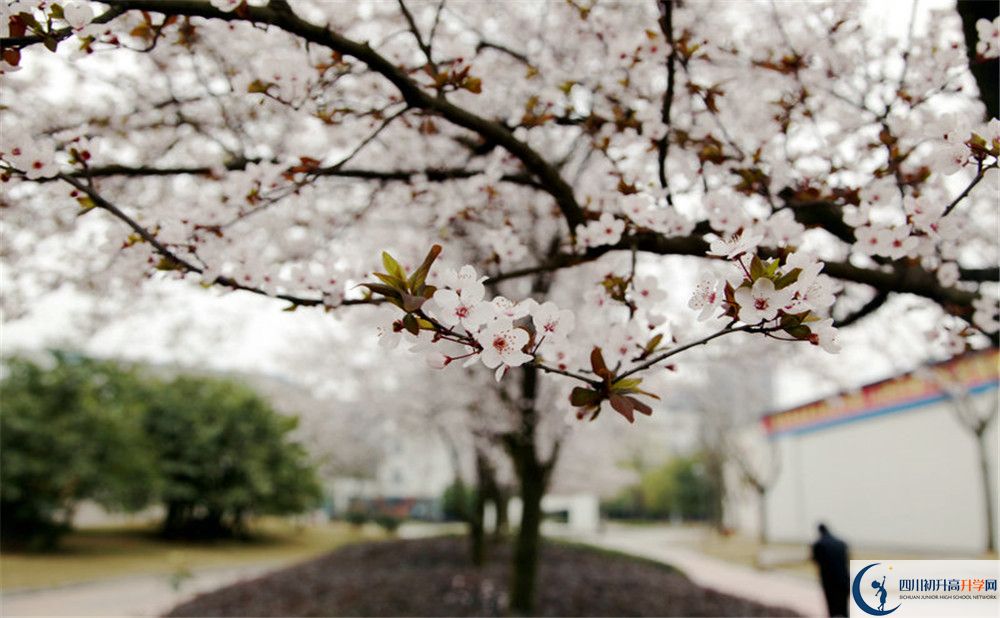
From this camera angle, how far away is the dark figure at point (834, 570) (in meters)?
5.40

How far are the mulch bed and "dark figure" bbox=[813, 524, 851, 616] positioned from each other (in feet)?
7.79

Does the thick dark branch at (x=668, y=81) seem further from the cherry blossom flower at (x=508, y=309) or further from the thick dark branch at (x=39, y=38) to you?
the thick dark branch at (x=39, y=38)

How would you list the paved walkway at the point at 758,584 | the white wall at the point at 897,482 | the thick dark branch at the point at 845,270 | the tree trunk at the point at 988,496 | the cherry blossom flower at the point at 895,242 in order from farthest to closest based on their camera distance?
the white wall at the point at 897,482 → the tree trunk at the point at 988,496 → the paved walkway at the point at 758,584 → the thick dark branch at the point at 845,270 → the cherry blossom flower at the point at 895,242

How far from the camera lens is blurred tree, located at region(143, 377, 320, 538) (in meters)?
17.9

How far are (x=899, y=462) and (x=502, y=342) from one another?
63.6 ft

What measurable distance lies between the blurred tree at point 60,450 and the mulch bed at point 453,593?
17.5ft

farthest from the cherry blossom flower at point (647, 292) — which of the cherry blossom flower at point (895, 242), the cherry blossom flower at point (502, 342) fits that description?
the cherry blossom flower at point (502, 342)

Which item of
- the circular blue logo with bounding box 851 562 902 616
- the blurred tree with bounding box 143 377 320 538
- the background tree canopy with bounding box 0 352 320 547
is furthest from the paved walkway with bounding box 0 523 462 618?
the circular blue logo with bounding box 851 562 902 616

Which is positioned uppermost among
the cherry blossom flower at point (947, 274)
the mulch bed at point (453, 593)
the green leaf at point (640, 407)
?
the cherry blossom flower at point (947, 274)

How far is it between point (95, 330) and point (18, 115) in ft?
10.4

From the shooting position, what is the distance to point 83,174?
103 inches

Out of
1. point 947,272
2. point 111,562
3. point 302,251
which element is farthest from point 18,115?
point 111,562

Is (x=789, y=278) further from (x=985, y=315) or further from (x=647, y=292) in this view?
(x=985, y=315)

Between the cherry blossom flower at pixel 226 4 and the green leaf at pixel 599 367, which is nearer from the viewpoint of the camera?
the green leaf at pixel 599 367
